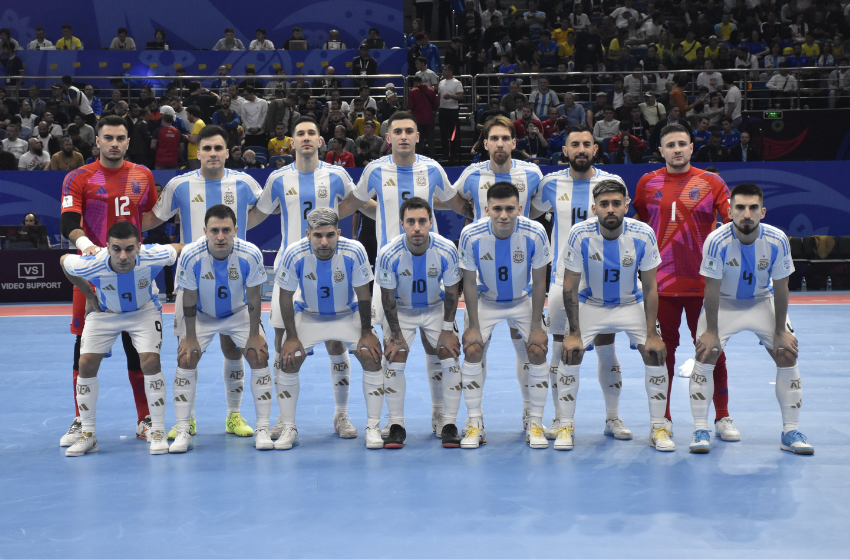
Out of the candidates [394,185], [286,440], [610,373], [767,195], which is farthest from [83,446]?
[767,195]

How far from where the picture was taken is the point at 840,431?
7.71m

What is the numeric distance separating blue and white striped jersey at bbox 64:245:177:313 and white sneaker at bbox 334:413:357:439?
2.11 m

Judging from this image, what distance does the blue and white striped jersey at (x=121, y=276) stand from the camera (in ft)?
24.0

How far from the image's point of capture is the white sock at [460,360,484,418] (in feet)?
24.4

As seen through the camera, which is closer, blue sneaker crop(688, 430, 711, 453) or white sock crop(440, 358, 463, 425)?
blue sneaker crop(688, 430, 711, 453)

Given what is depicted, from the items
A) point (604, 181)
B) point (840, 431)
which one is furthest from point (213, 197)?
point (840, 431)

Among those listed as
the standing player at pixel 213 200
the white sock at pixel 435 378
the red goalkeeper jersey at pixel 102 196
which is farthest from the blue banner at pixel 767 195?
the white sock at pixel 435 378

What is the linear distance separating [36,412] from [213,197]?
3100mm

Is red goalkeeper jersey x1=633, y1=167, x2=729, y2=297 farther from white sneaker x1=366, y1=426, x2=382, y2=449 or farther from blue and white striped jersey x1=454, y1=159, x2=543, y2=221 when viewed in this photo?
white sneaker x1=366, y1=426, x2=382, y2=449

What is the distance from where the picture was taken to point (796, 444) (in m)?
7.05

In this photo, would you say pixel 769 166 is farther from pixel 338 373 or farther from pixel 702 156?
pixel 338 373

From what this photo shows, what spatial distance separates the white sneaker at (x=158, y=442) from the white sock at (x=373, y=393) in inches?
72.5

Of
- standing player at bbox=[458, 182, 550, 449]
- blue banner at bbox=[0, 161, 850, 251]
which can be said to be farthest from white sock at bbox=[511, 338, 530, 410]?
blue banner at bbox=[0, 161, 850, 251]

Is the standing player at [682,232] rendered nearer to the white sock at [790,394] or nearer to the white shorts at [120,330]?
the white sock at [790,394]
